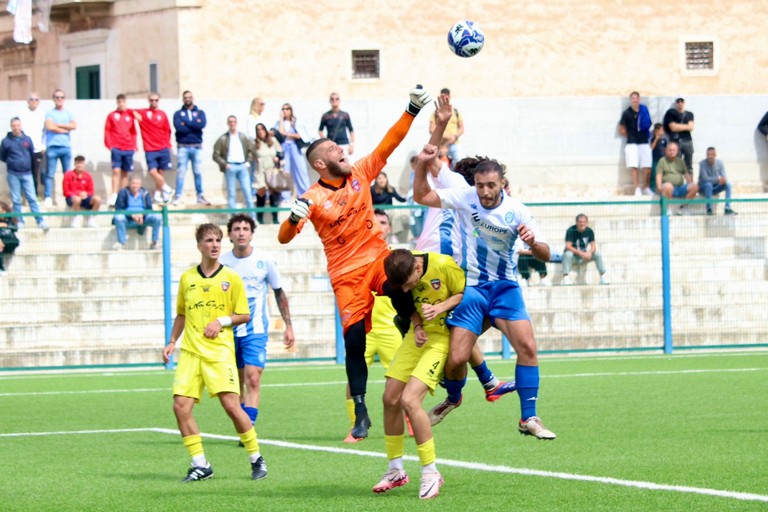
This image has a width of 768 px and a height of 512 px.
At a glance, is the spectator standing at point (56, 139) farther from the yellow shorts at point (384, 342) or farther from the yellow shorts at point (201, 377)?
the yellow shorts at point (201, 377)

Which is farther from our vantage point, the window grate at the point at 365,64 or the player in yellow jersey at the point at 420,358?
the window grate at the point at 365,64

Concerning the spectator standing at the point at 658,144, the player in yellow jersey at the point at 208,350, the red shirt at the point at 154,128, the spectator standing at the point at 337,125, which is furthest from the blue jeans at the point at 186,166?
the player in yellow jersey at the point at 208,350

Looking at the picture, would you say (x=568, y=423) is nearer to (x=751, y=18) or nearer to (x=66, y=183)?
(x=66, y=183)

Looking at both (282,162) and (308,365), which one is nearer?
(308,365)

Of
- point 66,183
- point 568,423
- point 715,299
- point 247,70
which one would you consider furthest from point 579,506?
point 247,70

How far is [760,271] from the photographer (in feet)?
74.7

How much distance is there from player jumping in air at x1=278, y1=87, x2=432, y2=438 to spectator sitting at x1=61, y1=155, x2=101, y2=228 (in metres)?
13.9

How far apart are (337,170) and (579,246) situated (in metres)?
11.6

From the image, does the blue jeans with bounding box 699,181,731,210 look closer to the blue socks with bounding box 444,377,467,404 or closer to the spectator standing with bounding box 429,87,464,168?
the spectator standing with bounding box 429,87,464,168

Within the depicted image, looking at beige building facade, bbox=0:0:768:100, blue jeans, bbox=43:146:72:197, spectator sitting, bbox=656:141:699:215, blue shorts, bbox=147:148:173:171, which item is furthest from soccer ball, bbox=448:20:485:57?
beige building facade, bbox=0:0:768:100

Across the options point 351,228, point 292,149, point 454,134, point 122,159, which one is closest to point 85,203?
point 122,159

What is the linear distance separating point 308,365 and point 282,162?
5818mm

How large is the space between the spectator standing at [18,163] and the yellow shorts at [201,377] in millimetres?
14927

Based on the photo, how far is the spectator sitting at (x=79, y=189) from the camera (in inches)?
965
